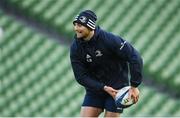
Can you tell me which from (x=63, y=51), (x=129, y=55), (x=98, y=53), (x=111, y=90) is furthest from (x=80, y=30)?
(x=63, y=51)

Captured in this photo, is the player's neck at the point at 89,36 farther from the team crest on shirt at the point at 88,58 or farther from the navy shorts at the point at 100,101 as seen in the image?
the navy shorts at the point at 100,101

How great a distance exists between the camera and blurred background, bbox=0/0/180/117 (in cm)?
882

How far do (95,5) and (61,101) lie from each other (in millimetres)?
1871

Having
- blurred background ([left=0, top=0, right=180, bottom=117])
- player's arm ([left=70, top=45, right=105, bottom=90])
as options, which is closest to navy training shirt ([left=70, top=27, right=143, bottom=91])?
player's arm ([left=70, top=45, right=105, bottom=90])

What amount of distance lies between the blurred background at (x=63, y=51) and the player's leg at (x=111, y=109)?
3.24 metres

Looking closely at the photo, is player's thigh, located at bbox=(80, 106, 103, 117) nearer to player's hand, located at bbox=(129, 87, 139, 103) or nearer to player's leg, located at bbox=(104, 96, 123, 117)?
player's leg, located at bbox=(104, 96, 123, 117)

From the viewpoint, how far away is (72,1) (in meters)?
9.80

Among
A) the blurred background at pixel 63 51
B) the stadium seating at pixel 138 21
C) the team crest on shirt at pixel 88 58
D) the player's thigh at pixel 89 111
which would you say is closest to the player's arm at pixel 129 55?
the team crest on shirt at pixel 88 58

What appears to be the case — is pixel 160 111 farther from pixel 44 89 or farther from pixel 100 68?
→ pixel 100 68

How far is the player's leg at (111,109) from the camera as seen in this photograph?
5.34 m

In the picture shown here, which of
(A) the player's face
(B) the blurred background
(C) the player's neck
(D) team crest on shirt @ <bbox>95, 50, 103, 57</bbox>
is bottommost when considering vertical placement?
(B) the blurred background

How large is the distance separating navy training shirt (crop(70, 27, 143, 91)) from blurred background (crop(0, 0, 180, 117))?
3.41 meters

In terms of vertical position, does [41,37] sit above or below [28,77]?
above

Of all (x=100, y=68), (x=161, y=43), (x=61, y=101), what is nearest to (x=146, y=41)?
(x=161, y=43)
